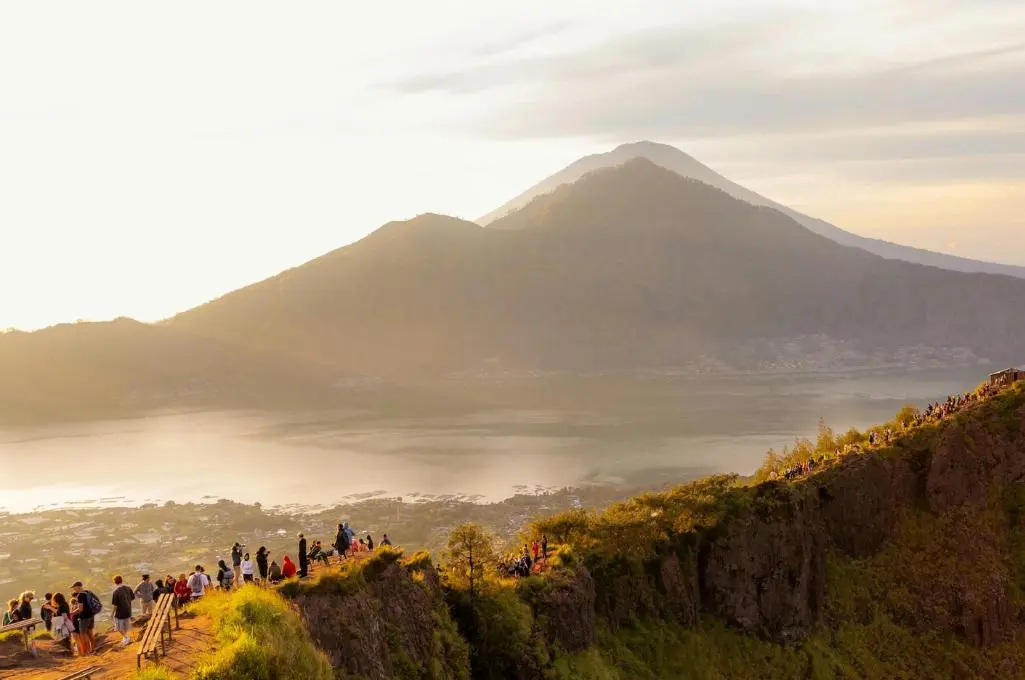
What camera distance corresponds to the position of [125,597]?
50.2ft

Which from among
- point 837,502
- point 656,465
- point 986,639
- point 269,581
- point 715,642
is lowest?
point 656,465

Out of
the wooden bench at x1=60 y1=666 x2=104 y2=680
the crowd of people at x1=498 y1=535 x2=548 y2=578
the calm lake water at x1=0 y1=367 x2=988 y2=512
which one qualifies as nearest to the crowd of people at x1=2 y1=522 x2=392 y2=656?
the wooden bench at x1=60 y1=666 x2=104 y2=680

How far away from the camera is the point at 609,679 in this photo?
26047 millimetres

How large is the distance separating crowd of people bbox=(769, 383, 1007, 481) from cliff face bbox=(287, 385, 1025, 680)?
1111 millimetres

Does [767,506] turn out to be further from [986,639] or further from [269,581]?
[269,581]

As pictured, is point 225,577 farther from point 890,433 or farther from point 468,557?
point 890,433

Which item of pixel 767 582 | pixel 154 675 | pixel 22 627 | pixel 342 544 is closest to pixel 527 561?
pixel 342 544

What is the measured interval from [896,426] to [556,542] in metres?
23.8

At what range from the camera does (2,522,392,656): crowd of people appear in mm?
14990

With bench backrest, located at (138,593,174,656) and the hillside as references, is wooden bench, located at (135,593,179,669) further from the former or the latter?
the hillside

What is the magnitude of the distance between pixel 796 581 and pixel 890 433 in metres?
12.9

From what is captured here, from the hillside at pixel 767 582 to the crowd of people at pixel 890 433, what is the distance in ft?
1.11

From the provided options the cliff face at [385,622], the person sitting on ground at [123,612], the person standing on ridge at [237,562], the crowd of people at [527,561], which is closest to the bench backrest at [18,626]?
the person sitting on ground at [123,612]

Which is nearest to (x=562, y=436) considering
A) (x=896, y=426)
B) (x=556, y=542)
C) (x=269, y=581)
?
(x=896, y=426)
